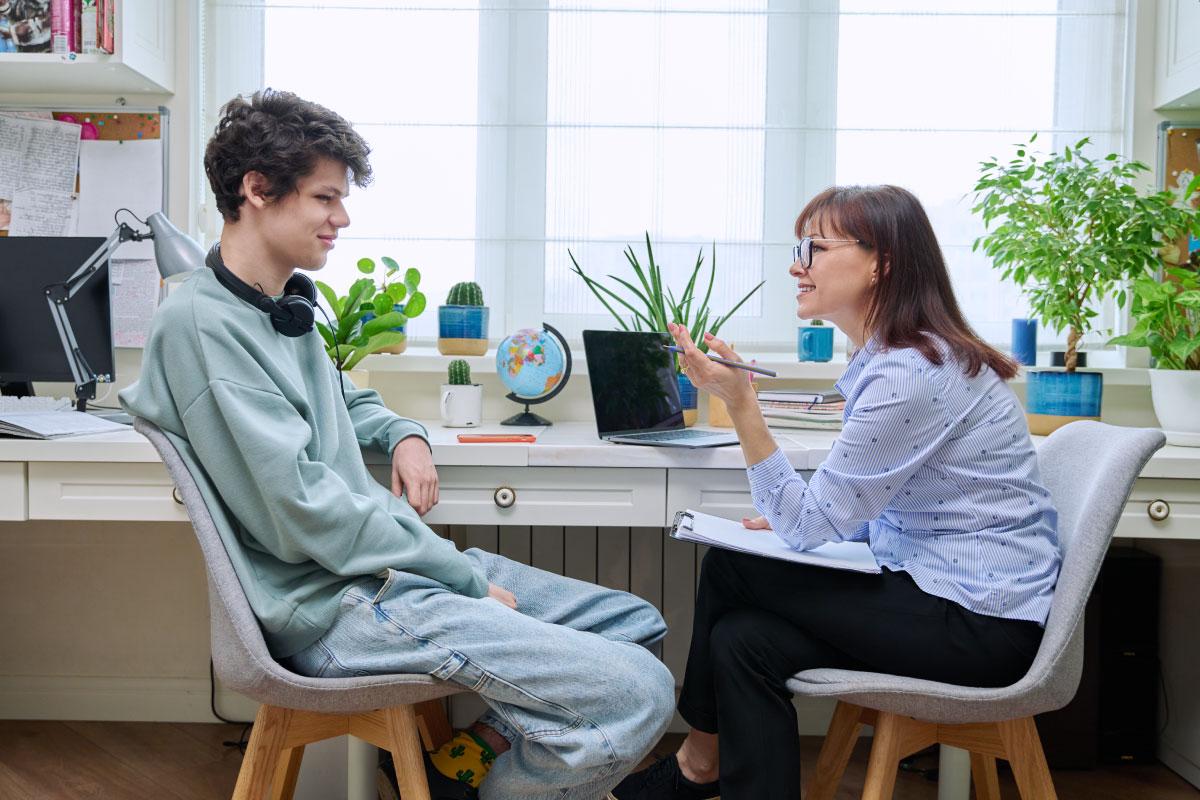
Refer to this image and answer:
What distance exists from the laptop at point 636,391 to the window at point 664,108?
59cm

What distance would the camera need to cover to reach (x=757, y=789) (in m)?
1.30

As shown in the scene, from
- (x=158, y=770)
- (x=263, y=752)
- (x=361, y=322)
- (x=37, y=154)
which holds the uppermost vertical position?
(x=37, y=154)

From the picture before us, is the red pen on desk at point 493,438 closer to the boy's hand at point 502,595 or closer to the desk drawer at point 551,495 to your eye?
the desk drawer at point 551,495

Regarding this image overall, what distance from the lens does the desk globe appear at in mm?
2020

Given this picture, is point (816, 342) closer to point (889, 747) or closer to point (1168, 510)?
point (1168, 510)

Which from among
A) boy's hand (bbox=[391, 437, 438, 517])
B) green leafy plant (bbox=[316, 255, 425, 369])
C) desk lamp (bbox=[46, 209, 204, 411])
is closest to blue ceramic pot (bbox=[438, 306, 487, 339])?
green leafy plant (bbox=[316, 255, 425, 369])

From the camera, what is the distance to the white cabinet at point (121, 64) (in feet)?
6.56

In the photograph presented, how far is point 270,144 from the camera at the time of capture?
1.31 metres

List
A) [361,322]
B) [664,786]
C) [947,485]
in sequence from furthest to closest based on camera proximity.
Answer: [361,322], [664,786], [947,485]

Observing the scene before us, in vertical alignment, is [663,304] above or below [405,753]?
above

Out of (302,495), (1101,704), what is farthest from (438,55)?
(1101,704)

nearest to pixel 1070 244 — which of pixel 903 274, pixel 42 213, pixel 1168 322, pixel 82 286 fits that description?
pixel 1168 322

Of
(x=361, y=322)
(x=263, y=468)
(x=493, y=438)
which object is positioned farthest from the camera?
(x=361, y=322)

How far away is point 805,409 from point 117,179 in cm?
175
